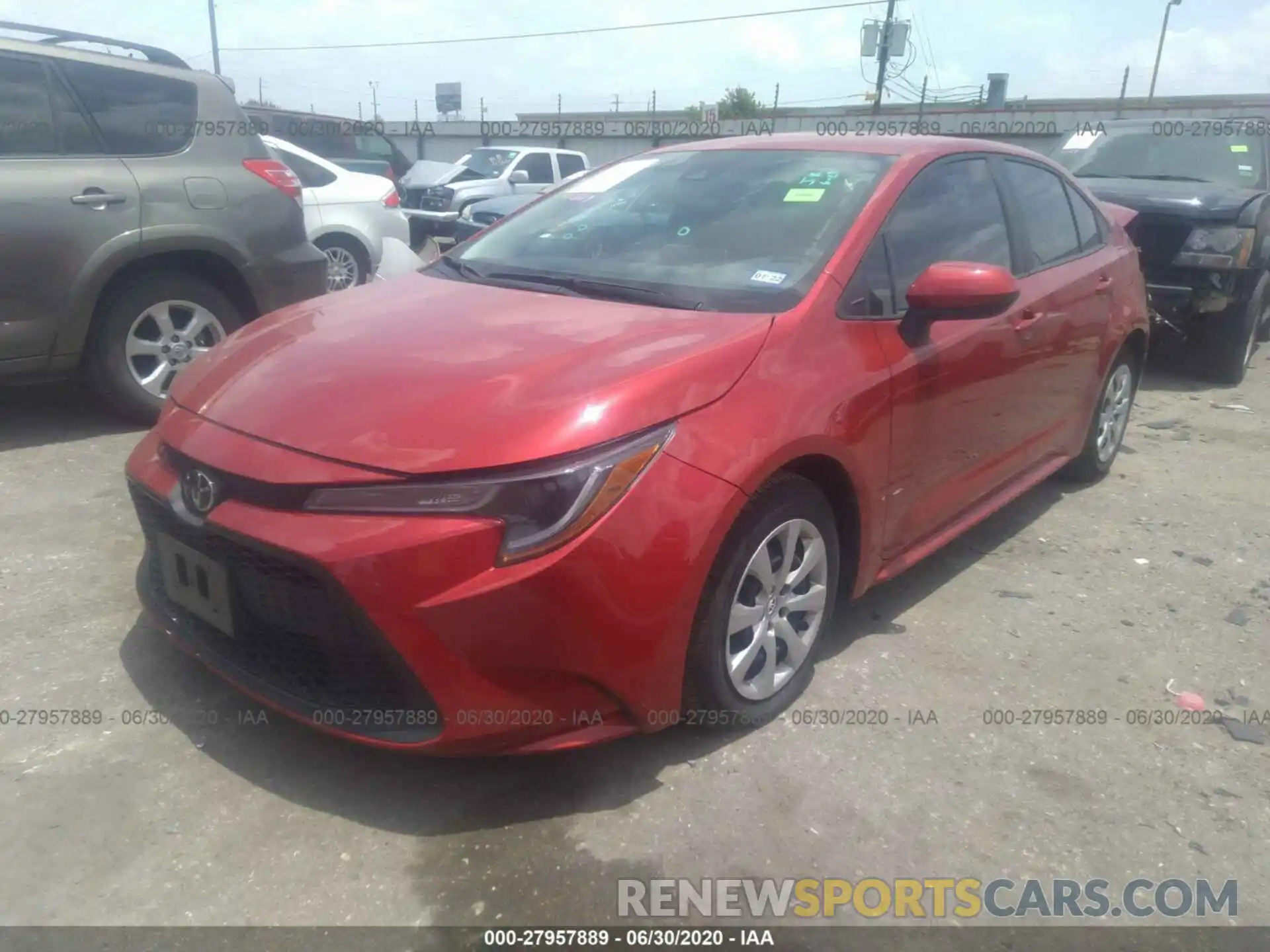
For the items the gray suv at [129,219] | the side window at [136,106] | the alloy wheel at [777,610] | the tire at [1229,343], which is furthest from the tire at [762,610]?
the tire at [1229,343]

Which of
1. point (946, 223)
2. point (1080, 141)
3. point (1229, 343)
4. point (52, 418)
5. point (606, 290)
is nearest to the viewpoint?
point (606, 290)

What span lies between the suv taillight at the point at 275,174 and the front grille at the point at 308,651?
3182mm

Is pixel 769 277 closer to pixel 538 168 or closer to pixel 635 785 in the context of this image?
pixel 635 785

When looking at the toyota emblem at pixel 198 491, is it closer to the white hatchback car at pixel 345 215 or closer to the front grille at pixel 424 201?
the white hatchback car at pixel 345 215

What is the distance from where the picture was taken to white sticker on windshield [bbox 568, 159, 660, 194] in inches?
144

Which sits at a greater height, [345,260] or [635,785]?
[345,260]

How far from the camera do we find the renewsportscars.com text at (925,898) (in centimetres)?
213

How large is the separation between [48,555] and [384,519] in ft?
6.89

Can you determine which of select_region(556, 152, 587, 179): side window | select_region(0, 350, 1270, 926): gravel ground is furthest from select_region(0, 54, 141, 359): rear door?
select_region(556, 152, 587, 179): side window

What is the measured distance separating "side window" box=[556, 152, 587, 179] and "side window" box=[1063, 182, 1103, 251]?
1282 centimetres

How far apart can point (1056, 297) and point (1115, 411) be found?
127 cm

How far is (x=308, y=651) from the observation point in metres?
2.26

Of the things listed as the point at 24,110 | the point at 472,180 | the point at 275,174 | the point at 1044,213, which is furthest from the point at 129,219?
the point at 472,180

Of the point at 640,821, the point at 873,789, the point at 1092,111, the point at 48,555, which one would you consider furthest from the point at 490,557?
the point at 1092,111
